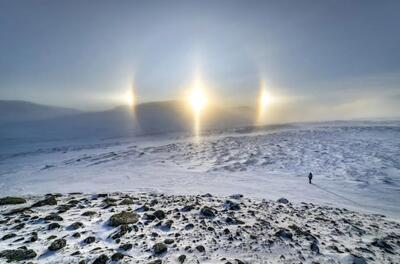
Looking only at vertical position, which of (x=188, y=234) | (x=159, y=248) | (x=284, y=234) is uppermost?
(x=159, y=248)

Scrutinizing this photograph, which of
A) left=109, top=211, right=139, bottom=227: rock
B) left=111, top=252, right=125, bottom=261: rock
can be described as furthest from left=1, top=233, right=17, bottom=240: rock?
left=111, top=252, right=125, bottom=261: rock

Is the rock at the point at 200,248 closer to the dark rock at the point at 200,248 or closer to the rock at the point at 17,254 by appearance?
the dark rock at the point at 200,248

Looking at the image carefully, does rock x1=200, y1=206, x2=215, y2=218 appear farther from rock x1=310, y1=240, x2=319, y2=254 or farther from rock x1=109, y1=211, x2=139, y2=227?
rock x1=310, y1=240, x2=319, y2=254

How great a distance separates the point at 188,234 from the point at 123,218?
323 centimetres

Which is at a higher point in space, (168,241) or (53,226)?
(53,226)

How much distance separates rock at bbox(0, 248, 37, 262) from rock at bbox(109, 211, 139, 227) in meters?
3.20

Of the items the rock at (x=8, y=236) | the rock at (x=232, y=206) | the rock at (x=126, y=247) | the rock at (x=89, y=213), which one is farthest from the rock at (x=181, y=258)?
the rock at (x=8, y=236)

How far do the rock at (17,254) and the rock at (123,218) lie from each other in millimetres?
3200

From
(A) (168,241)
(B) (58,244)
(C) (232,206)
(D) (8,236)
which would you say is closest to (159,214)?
(A) (168,241)

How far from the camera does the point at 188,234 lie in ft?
35.8

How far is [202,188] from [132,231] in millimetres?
11361

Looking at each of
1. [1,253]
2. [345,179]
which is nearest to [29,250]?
[1,253]

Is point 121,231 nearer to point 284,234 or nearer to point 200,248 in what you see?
point 200,248

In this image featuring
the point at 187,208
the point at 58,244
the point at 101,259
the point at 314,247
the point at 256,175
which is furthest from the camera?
the point at 256,175
